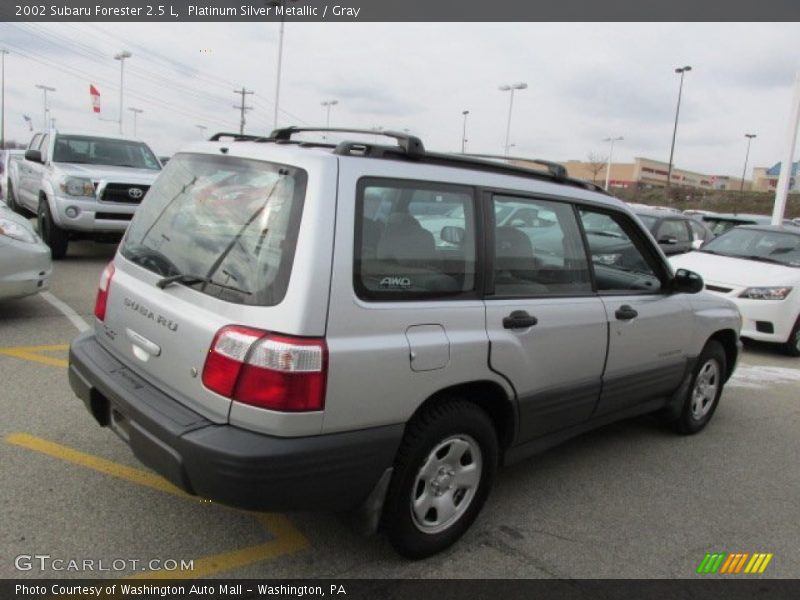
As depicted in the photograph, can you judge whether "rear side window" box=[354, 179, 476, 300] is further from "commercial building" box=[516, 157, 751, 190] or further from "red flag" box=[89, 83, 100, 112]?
"commercial building" box=[516, 157, 751, 190]

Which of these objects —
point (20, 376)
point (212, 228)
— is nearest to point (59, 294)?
point (20, 376)

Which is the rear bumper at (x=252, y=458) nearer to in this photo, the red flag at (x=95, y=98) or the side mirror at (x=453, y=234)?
the side mirror at (x=453, y=234)

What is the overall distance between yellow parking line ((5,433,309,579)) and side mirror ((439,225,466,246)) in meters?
1.52

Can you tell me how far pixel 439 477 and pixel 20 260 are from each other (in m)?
5.00

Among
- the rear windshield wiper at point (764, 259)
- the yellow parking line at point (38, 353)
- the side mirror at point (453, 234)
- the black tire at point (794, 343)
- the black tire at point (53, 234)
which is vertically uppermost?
the side mirror at point (453, 234)

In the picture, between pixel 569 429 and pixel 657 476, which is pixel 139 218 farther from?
pixel 657 476

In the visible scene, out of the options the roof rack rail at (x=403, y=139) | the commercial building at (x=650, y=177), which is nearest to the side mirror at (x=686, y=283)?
the roof rack rail at (x=403, y=139)

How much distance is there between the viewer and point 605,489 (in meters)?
3.71

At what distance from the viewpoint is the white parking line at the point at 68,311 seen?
6.21 metres

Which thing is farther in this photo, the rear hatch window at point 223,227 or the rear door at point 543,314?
the rear door at point 543,314

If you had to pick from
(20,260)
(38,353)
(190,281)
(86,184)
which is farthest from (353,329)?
(86,184)

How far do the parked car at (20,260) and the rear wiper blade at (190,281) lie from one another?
13.2ft

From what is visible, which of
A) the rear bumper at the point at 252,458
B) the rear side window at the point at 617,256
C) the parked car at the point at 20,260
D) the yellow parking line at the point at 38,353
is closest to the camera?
the rear bumper at the point at 252,458

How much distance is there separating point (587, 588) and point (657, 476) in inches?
56.3
